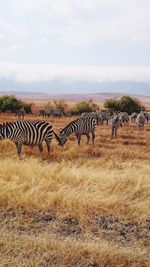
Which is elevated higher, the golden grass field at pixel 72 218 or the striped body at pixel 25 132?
the striped body at pixel 25 132

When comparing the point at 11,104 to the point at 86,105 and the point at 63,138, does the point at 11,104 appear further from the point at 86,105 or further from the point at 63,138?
the point at 63,138

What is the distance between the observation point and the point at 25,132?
1847 centimetres

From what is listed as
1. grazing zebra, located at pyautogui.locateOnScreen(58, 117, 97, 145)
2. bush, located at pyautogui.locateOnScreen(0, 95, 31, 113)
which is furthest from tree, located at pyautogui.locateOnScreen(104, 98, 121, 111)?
grazing zebra, located at pyautogui.locateOnScreen(58, 117, 97, 145)

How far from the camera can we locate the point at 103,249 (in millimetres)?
5832

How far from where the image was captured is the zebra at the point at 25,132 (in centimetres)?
1784

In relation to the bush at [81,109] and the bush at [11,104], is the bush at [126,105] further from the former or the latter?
the bush at [11,104]

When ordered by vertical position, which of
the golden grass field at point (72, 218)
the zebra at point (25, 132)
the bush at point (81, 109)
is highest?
the zebra at point (25, 132)

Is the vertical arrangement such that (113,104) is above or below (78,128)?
below

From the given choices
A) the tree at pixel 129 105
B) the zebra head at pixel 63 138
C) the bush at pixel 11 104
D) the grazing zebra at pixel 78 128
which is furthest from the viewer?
the bush at pixel 11 104

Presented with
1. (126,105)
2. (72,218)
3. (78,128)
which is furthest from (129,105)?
(72,218)

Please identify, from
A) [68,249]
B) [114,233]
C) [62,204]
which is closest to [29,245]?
[68,249]

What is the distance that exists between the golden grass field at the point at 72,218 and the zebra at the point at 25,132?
238 inches

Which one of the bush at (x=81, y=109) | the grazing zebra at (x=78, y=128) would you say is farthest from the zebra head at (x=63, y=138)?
the bush at (x=81, y=109)

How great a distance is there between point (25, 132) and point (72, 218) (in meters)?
11.1
